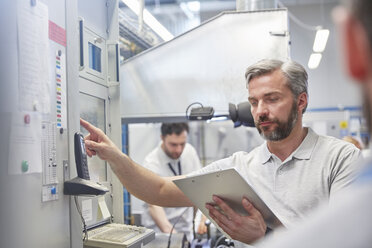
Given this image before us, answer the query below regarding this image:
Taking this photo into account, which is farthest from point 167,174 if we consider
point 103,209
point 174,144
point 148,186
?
point 103,209

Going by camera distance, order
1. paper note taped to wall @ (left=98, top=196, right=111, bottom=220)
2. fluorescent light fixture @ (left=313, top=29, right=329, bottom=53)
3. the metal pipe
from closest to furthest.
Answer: paper note taped to wall @ (left=98, top=196, right=111, bottom=220)
the metal pipe
fluorescent light fixture @ (left=313, top=29, right=329, bottom=53)

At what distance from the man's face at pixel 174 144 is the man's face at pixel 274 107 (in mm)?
1524

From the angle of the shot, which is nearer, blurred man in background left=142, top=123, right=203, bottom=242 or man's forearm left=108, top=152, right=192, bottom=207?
man's forearm left=108, top=152, right=192, bottom=207

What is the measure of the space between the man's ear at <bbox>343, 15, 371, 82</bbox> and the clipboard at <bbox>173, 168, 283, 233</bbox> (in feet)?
3.02

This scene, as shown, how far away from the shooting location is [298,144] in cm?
175

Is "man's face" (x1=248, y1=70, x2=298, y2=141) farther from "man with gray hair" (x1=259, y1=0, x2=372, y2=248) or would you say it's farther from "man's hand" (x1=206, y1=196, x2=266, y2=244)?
"man with gray hair" (x1=259, y1=0, x2=372, y2=248)

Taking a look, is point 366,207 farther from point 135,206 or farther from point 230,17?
point 135,206

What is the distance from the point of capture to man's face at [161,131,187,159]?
3248 millimetres

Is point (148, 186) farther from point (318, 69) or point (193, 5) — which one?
point (318, 69)

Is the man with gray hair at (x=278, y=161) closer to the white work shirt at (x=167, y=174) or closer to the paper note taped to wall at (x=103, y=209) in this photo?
the paper note taped to wall at (x=103, y=209)

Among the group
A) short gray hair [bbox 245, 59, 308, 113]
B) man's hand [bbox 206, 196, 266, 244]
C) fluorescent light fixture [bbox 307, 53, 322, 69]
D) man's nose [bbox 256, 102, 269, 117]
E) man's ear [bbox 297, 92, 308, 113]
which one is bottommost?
man's hand [bbox 206, 196, 266, 244]

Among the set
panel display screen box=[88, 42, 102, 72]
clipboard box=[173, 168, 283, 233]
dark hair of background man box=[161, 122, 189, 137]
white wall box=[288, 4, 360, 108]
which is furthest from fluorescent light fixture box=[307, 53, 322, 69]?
clipboard box=[173, 168, 283, 233]

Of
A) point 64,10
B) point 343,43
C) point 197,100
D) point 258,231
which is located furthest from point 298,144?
point 343,43

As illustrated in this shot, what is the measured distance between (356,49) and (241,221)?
112 cm
